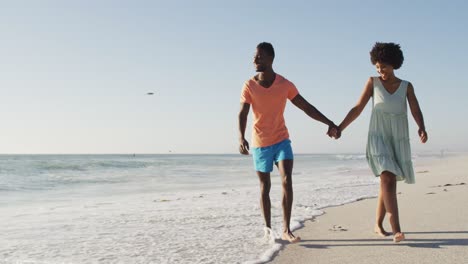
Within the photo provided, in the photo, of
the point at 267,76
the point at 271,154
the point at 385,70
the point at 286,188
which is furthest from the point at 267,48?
the point at 286,188

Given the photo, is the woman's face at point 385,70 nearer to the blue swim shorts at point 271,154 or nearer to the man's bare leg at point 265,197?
the blue swim shorts at point 271,154

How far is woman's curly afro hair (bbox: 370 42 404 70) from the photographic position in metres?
4.08

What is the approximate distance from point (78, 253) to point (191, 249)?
3.00ft

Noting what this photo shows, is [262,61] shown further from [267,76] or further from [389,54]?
[389,54]

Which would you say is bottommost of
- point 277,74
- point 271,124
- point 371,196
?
point 371,196

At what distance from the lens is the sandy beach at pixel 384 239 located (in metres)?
3.30

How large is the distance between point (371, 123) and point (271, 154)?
94 cm

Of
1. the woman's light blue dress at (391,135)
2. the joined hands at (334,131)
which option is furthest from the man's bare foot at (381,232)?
the joined hands at (334,131)

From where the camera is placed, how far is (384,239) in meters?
3.95

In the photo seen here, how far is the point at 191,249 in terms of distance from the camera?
3.81 m

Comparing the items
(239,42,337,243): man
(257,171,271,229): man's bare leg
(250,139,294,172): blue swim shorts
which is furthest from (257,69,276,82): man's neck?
(257,171,271,229): man's bare leg

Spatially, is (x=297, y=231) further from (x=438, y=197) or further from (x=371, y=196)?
(x=371, y=196)

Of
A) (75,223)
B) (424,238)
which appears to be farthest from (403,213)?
(75,223)

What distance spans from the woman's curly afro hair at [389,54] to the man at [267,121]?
790mm
